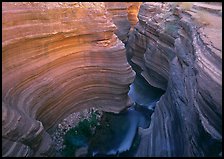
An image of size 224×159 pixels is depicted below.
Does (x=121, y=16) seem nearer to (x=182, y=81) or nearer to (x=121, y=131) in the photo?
(x=121, y=131)

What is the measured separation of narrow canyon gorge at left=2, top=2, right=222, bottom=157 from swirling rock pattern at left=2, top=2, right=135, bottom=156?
20 millimetres

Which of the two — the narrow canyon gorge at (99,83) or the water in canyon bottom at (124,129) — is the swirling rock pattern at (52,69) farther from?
the water in canyon bottom at (124,129)

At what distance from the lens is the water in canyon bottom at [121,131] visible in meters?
7.96

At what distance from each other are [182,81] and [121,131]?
2297mm

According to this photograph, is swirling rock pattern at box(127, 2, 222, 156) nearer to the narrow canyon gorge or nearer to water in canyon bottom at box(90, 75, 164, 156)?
the narrow canyon gorge

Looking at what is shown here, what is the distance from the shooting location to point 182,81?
7.52 metres

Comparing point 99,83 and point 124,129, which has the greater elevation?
point 99,83

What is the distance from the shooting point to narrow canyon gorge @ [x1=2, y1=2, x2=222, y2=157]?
214 inches

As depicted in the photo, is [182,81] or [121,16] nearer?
[182,81]

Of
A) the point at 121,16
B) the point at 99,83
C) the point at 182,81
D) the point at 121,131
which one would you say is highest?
the point at 121,16

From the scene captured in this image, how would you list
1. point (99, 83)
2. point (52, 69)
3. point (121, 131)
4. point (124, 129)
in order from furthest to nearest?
1. point (124, 129)
2. point (121, 131)
3. point (99, 83)
4. point (52, 69)

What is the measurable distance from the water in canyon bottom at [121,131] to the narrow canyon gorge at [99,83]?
26 mm

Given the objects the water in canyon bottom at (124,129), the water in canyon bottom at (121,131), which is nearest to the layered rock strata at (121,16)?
the water in canyon bottom at (124,129)

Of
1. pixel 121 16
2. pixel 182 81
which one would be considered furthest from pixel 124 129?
pixel 121 16
